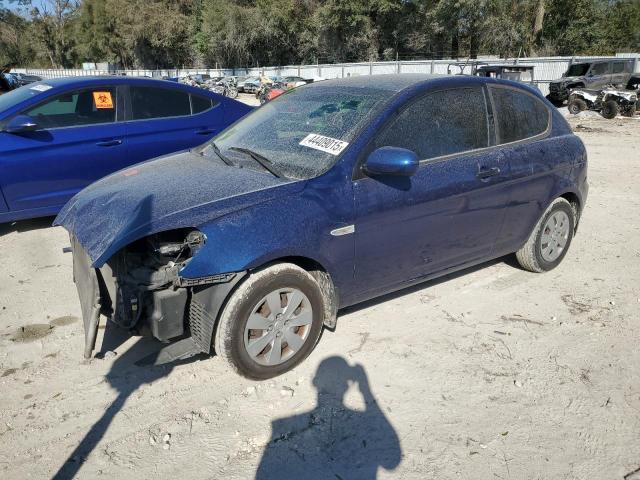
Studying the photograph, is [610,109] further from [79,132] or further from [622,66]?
[79,132]

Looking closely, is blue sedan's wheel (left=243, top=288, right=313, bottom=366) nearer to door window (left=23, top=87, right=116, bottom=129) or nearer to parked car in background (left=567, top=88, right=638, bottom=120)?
door window (left=23, top=87, right=116, bottom=129)

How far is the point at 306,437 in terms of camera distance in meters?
2.72

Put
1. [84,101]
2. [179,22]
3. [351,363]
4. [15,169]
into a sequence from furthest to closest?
[179,22]
[84,101]
[15,169]
[351,363]

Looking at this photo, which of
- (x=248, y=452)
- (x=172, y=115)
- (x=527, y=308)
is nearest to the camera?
(x=248, y=452)

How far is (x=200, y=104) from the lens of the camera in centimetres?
→ 635

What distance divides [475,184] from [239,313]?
2.00 meters

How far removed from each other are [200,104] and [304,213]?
12.7 ft

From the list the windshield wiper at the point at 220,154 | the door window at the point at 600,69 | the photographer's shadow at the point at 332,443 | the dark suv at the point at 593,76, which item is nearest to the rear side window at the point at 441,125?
the windshield wiper at the point at 220,154

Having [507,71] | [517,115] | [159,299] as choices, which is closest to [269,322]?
[159,299]

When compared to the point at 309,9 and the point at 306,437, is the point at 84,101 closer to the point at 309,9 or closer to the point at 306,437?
the point at 306,437

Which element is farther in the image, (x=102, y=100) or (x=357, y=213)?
(x=102, y=100)

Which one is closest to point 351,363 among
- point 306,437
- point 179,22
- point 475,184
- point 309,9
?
point 306,437

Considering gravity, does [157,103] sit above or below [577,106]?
above

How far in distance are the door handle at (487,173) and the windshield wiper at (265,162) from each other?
1521 mm
